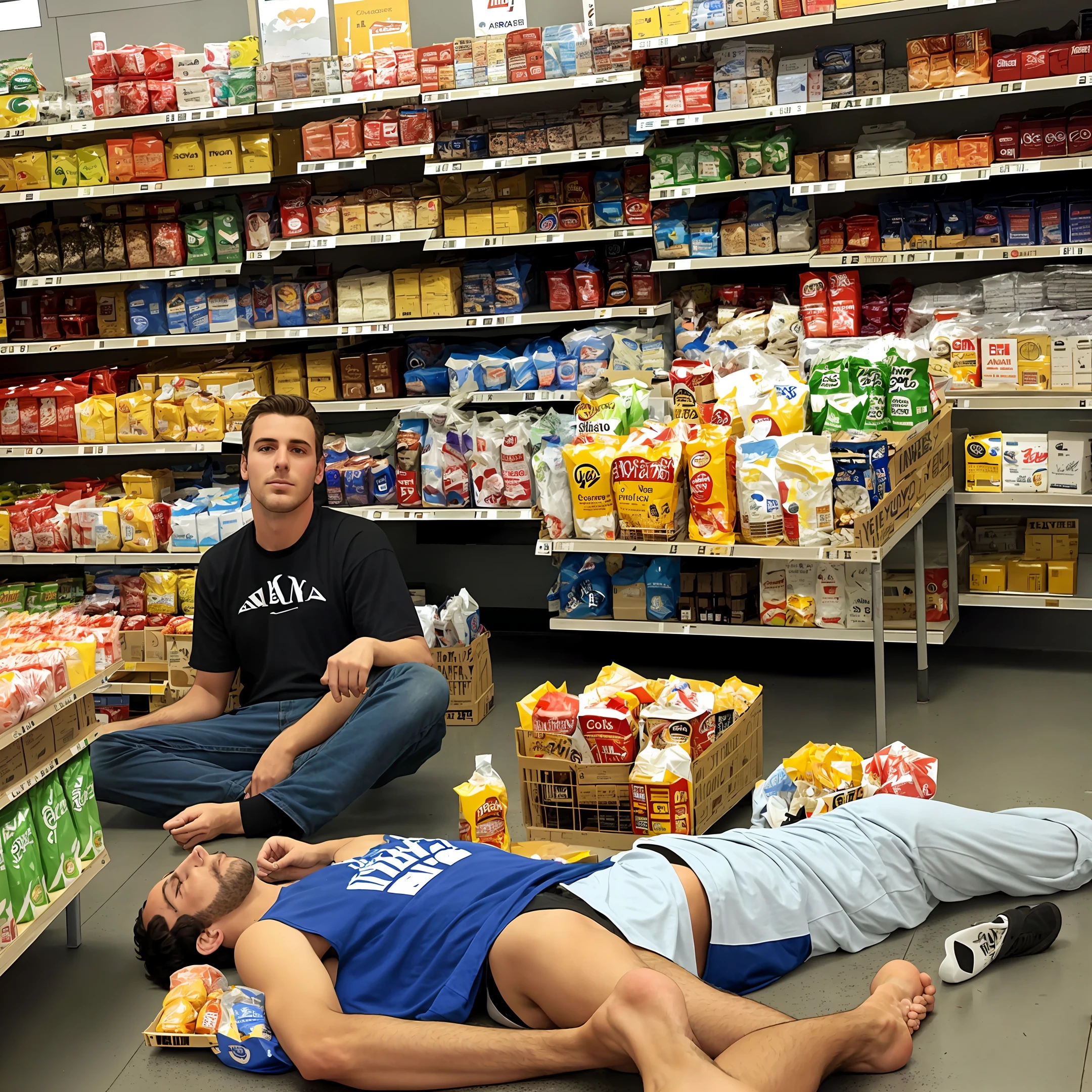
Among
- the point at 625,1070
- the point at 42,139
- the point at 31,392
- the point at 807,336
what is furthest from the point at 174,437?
the point at 625,1070

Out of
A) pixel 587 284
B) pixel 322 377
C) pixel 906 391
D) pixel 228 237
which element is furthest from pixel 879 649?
pixel 228 237

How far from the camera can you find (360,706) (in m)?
3.89

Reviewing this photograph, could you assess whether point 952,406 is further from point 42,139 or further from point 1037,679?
point 42,139

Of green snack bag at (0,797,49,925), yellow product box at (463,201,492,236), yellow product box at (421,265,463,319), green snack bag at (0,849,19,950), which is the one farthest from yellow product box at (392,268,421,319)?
green snack bag at (0,849,19,950)

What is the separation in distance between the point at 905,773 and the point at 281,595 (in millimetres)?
1991

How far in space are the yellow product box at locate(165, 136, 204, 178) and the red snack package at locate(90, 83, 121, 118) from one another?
0.93 ft

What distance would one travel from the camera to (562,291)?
18.1 ft

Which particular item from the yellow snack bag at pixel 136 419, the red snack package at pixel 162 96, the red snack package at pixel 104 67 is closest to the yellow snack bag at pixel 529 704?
the yellow snack bag at pixel 136 419

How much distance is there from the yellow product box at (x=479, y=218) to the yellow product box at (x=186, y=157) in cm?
126

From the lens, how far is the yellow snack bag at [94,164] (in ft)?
18.9

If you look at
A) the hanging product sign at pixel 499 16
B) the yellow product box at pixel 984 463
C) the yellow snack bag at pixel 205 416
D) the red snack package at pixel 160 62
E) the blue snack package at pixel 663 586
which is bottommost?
the blue snack package at pixel 663 586

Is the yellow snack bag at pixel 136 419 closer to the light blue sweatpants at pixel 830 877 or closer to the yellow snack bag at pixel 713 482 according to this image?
the yellow snack bag at pixel 713 482

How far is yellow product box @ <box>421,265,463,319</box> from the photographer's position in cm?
557

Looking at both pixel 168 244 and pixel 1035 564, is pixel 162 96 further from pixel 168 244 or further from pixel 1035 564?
pixel 1035 564
